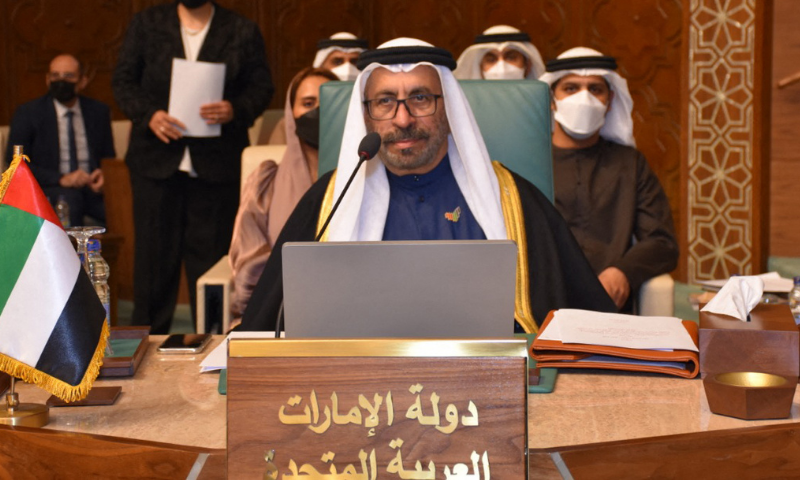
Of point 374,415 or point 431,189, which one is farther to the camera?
point 431,189

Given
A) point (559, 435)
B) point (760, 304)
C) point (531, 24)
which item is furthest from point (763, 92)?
point (559, 435)

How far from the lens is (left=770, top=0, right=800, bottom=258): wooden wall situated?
5.20 m

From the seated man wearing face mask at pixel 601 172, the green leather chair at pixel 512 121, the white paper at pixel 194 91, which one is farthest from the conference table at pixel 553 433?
the white paper at pixel 194 91

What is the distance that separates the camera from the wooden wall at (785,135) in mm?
5195

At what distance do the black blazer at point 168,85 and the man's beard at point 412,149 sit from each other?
6.08 ft

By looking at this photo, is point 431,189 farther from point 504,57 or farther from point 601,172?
point 504,57

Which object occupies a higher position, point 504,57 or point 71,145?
point 504,57

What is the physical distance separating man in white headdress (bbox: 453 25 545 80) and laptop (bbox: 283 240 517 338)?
3786mm

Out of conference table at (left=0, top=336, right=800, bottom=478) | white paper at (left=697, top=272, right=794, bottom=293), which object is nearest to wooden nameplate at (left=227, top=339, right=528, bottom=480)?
conference table at (left=0, top=336, right=800, bottom=478)

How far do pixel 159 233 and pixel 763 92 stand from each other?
3.35m

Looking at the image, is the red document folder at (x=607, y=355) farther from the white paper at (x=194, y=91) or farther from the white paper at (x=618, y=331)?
the white paper at (x=194, y=91)

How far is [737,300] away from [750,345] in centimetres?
13

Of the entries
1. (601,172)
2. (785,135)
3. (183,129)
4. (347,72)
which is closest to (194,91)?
(183,129)

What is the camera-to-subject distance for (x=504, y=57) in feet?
16.8
